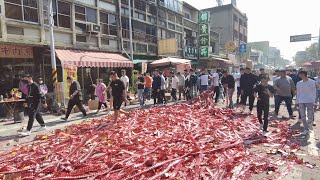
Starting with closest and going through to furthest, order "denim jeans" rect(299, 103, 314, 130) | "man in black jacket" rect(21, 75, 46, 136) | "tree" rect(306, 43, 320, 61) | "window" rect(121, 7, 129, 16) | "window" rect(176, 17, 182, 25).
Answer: "denim jeans" rect(299, 103, 314, 130) → "man in black jacket" rect(21, 75, 46, 136) → "window" rect(121, 7, 129, 16) → "window" rect(176, 17, 182, 25) → "tree" rect(306, 43, 320, 61)

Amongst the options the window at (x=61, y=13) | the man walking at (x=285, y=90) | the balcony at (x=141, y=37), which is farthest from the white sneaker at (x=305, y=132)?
the balcony at (x=141, y=37)

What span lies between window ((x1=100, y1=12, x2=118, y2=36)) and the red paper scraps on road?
14531mm

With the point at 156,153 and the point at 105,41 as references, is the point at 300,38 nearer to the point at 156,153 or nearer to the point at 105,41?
the point at 105,41

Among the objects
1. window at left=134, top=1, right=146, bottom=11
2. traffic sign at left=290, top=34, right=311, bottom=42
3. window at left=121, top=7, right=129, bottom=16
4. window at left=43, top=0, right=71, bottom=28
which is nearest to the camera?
window at left=43, top=0, right=71, bottom=28

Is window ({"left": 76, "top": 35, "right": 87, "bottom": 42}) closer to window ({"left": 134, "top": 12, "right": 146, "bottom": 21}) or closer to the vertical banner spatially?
the vertical banner

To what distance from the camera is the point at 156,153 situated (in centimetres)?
538

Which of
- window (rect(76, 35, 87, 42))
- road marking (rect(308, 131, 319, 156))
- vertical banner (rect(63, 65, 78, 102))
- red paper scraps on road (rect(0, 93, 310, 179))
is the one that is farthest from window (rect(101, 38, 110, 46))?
road marking (rect(308, 131, 319, 156))

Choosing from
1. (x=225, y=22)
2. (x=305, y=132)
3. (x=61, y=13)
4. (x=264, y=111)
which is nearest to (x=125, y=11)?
(x=61, y=13)

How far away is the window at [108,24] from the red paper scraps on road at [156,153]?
1453 cm

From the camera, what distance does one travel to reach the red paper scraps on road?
4598 millimetres

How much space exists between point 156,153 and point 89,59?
13344 mm

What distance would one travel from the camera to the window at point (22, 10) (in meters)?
14.5

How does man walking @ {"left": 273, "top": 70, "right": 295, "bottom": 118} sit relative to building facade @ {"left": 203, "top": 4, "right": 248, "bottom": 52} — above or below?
below

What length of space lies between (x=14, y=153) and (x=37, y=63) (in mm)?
11070
